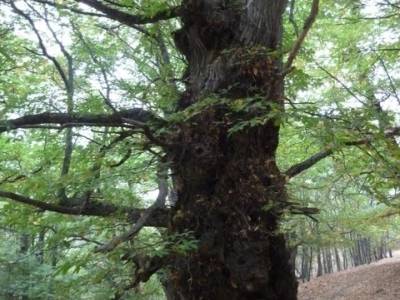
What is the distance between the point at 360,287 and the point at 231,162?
15.4 meters

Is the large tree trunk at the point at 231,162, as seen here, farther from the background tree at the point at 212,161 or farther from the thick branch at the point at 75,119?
the thick branch at the point at 75,119

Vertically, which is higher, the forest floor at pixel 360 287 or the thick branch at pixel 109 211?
the thick branch at pixel 109 211

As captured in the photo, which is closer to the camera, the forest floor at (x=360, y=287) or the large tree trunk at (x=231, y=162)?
the large tree trunk at (x=231, y=162)

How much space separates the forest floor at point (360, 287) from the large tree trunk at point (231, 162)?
11859 mm

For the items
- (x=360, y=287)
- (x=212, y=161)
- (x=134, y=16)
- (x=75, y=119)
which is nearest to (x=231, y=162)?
(x=212, y=161)

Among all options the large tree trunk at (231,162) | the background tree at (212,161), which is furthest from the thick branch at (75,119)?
the large tree trunk at (231,162)

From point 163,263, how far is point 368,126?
5.40 feet

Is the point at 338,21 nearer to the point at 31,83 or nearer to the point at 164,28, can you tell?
the point at 164,28

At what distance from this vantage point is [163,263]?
2.85 meters

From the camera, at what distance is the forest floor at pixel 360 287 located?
14.2 metres

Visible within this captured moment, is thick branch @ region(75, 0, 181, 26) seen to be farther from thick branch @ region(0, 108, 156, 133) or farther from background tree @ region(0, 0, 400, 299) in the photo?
thick branch @ region(0, 108, 156, 133)

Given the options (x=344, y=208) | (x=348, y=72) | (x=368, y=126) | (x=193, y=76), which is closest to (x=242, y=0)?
(x=193, y=76)

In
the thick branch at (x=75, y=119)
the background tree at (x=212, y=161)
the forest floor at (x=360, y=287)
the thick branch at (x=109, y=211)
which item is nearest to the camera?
the background tree at (x=212, y=161)

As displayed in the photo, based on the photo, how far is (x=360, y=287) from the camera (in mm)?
16203
